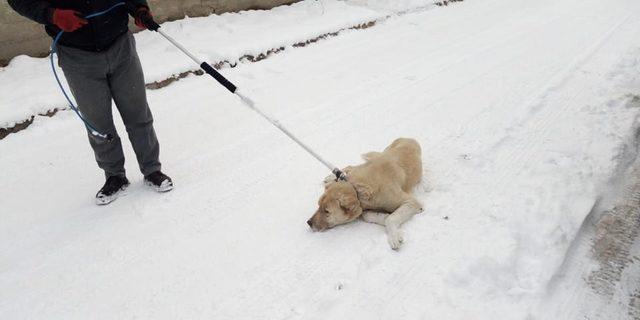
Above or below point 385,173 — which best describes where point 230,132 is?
below

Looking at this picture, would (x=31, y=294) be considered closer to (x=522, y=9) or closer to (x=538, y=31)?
(x=538, y=31)

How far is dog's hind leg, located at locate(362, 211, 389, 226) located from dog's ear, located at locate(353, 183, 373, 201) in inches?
7.5

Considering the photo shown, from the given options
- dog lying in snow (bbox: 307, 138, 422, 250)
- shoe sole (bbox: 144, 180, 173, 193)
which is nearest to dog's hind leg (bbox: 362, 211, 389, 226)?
dog lying in snow (bbox: 307, 138, 422, 250)

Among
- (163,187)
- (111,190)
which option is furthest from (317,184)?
(111,190)

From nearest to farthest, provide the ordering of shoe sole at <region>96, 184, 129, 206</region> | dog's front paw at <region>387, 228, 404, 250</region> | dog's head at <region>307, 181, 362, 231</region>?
dog's front paw at <region>387, 228, 404, 250</region> → dog's head at <region>307, 181, 362, 231</region> → shoe sole at <region>96, 184, 129, 206</region>

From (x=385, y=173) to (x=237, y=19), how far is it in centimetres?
592

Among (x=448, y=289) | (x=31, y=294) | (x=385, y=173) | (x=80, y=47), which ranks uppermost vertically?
(x=80, y=47)

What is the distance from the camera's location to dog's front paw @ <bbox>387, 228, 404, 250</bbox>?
10.5 ft

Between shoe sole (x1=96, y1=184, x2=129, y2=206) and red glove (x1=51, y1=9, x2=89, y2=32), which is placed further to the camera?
shoe sole (x1=96, y1=184, x2=129, y2=206)

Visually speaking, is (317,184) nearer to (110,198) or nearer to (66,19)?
(110,198)

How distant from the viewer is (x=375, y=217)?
3465mm

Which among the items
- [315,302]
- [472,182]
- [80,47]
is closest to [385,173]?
[472,182]

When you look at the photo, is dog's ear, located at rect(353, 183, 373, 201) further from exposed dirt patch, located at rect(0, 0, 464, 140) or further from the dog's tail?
exposed dirt patch, located at rect(0, 0, 464, 140)

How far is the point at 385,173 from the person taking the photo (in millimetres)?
3510
